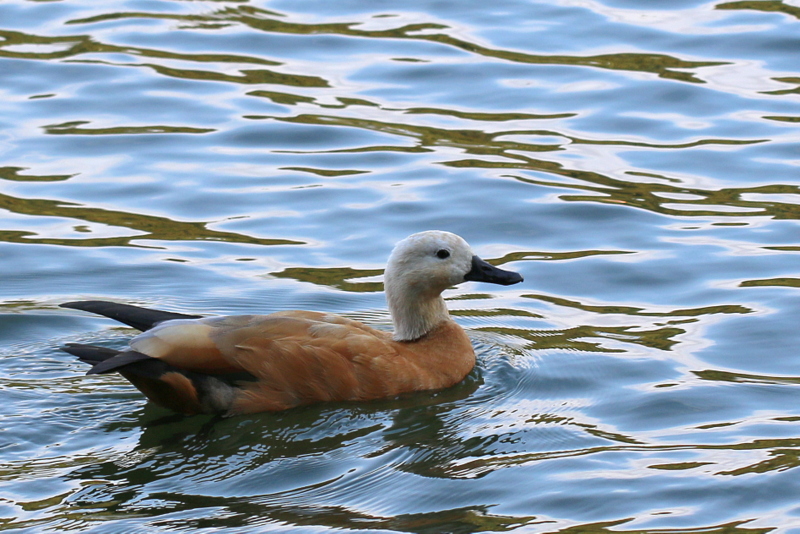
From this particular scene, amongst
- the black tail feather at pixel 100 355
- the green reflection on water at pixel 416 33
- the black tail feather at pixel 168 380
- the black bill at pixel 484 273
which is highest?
the green reflection on water at pixel 416 33

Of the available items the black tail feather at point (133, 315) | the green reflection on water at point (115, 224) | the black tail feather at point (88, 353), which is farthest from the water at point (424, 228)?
the black tail feather at point (133, 315)

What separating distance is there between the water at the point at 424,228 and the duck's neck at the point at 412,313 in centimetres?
49

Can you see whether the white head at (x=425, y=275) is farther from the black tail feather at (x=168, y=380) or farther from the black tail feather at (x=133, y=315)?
the black tail feather at (x=133, y=315)

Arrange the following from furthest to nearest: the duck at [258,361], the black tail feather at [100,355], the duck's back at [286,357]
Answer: the duck's back at [286,357] < the duck at [258,361] < the black tail feather at [100,355]

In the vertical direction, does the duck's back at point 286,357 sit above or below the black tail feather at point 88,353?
below

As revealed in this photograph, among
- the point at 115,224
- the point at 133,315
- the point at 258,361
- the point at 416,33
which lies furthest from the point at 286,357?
the point at 416,33

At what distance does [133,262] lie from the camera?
32.6 feet

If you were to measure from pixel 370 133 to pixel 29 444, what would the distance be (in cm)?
656

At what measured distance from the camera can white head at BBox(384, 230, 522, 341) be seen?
8242 millimetres

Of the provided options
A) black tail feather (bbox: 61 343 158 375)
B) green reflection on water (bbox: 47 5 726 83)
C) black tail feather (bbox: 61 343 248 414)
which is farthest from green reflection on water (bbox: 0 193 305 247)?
green reflection on water (bbox: 47 5 726 83)

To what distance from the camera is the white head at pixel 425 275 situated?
27.0ft

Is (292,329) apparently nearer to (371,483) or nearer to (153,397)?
(153,397)

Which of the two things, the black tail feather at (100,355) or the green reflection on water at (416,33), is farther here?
the green reflection on water at (416,33)

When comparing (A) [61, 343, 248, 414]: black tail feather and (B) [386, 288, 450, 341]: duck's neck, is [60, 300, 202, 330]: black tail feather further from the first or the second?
(B) [386, 288, 450, 341]: duck's neck
